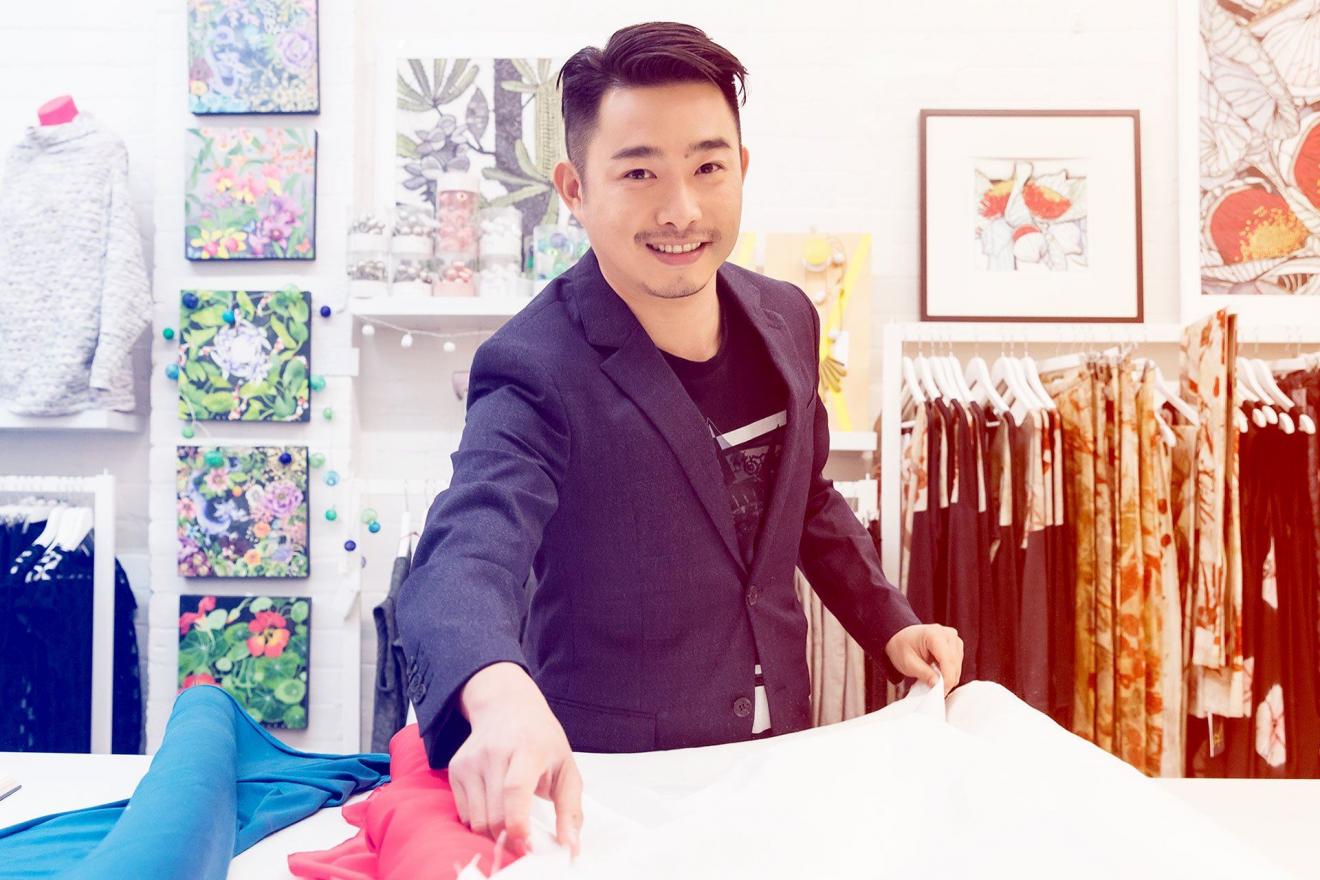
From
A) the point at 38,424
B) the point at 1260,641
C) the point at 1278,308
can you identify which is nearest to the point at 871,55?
the point at 1278,308

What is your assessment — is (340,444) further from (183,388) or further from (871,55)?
(871,55)

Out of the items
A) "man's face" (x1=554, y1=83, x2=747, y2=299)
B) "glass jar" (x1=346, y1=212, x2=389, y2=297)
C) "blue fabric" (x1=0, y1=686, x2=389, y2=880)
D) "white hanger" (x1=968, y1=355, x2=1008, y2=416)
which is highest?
"glass jar" (x1=346, y1=212, x2=389, y2=297)

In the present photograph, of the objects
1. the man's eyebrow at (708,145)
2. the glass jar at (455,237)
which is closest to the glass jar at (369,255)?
the glass jar at (455,237)

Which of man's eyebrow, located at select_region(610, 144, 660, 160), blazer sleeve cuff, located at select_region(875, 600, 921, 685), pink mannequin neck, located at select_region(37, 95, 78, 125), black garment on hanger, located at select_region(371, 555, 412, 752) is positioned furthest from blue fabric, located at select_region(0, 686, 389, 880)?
pink mannequin neck, located at select_region(37, 95, 78, 125)

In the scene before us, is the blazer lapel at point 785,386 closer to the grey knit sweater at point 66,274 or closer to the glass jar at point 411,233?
the glass jar at point 411,233

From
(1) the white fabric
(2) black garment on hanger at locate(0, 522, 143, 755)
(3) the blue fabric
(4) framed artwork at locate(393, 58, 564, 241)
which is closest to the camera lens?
(1) the white fabric

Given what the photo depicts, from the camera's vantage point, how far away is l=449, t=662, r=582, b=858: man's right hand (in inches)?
28.5

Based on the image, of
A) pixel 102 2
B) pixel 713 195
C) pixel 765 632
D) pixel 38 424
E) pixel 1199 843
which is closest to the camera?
pixel 1199 843

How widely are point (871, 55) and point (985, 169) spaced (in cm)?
52

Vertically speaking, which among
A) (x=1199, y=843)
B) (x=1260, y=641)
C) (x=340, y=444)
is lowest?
(x=1260, y=641)

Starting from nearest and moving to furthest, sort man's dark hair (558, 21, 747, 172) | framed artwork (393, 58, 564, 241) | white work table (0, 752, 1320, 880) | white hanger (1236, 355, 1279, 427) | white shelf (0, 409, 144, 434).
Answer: white work table (0, 752, 1320, 880), man's dark hair (558, 21, 747, 172), white hanger (1236, 355, 1279, 427), white shelf (0, 409, 144, 434), framed artwork (393, 58, 564, 241)

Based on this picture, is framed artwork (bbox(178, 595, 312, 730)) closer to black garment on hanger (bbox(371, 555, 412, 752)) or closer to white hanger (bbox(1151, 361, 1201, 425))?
black garment on hanger (bbox(371, 555, 412, 752))

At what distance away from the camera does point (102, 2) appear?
126 inches

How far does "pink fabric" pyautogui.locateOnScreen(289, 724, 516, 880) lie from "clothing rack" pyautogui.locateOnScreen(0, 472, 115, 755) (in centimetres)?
212
